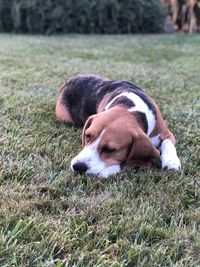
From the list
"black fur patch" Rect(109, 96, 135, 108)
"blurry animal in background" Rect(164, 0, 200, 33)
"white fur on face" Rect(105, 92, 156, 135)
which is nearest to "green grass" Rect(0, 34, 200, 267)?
"white fur on face" Rect(105, 92, 156, 135)

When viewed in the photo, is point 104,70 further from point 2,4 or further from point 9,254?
point 2,4

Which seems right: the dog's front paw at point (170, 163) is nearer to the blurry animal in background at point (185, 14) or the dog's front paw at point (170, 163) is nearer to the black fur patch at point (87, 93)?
the black fur patch at point (87, 93)

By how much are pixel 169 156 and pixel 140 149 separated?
31cm

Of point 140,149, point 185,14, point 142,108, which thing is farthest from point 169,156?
point 185,14

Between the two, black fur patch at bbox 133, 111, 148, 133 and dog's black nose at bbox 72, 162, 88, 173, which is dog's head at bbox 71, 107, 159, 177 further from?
black fur patch at bbox 133, 111, 148, 133

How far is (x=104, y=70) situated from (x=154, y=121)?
4104mm

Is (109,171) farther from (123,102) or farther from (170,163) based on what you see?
(123,102)

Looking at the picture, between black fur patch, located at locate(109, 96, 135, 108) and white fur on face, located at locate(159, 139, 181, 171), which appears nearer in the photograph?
white fur on face, located at locate(159, 139, 181, 171)

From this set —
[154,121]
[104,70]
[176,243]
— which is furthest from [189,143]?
[104,70]

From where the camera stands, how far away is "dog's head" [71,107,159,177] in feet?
10.3

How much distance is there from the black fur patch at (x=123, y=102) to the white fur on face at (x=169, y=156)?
40 cm

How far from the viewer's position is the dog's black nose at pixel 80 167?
123 inches

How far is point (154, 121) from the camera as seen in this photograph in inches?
147

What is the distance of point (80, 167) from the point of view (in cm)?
312
